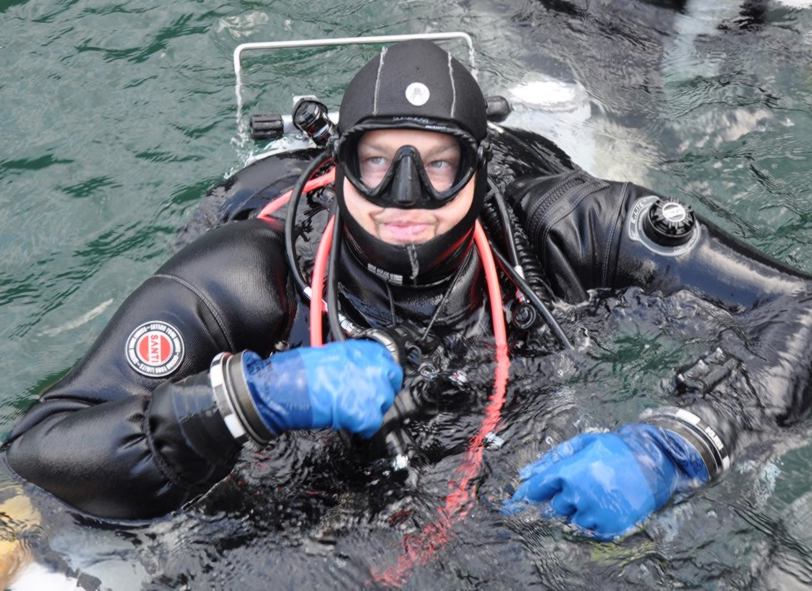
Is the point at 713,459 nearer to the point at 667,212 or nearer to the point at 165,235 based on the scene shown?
the point at 667,212

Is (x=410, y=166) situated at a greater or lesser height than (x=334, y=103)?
greater

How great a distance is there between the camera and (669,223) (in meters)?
3.27

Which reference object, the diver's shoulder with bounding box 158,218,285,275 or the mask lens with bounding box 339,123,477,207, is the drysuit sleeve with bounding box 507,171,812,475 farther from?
the diver's shoulder with bounding box 158,218,285,275

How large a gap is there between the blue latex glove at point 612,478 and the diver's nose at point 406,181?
972 mm

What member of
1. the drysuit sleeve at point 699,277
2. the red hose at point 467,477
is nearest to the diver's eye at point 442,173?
the red hose at point 467,477

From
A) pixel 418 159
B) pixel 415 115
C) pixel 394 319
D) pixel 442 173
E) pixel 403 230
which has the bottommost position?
pixel 394 319

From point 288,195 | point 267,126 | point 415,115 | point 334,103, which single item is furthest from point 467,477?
point 334,103

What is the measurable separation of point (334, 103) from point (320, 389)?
316cm

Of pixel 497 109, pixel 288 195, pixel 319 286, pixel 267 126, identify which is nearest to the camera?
pixel 319 286

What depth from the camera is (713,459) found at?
2.67 metres

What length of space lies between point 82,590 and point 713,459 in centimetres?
205

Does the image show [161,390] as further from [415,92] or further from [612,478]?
[612,478]

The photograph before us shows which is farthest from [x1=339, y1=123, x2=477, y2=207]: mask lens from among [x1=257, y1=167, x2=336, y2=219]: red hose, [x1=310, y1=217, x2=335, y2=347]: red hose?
[x1=257, y1=167, x2=336, y2=219]: red hose

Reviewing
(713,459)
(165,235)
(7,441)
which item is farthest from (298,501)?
(165,235)
